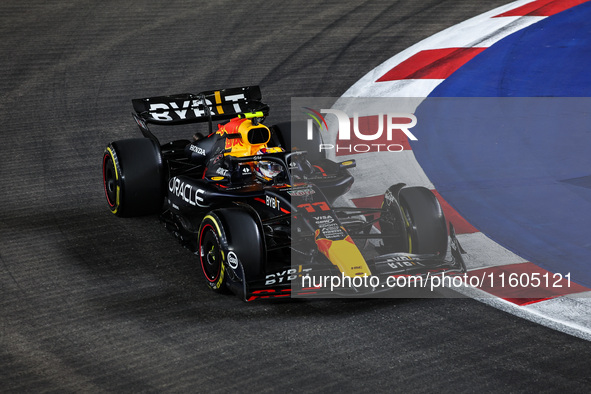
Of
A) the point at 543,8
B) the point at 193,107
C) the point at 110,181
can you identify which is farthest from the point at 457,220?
the point at 543,8

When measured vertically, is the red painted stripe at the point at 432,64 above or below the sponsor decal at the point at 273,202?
above

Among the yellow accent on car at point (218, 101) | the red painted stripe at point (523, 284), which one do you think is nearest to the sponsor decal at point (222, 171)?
the yellow accent on car at point (218, 101)

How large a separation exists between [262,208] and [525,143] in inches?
Result: 158

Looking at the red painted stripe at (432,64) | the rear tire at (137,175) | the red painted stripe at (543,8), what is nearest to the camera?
the rear tire at (137,175)

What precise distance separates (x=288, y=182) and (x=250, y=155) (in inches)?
21.7

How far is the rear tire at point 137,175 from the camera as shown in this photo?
7.34 meters

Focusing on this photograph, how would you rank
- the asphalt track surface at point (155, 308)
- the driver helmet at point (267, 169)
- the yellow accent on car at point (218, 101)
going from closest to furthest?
1. the asphalt track surface at point (155, 308)
2. the driver helmet at point (267, 169)
3. the yellow accent on car at point (218, 101)

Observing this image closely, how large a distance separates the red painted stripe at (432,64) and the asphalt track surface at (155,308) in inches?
21.7

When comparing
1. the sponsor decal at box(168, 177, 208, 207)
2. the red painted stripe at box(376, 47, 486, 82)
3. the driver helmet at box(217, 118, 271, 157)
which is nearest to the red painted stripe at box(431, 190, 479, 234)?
the driver helmet at box(217, 118, 271, 157)

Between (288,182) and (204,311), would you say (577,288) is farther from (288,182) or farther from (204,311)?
(204,311)

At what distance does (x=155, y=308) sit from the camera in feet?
19.1

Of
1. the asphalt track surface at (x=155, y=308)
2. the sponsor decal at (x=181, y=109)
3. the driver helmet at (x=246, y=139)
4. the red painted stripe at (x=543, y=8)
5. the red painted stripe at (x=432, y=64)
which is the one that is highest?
the red painted stripe at (x=543, y=8)

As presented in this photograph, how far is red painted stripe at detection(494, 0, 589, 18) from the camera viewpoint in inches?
528

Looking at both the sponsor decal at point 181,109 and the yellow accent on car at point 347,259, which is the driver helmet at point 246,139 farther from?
the yellow accent on car at point 347,259
